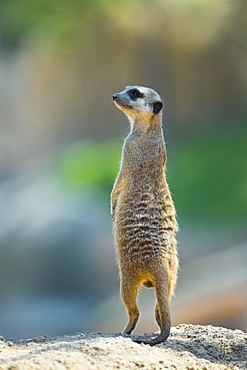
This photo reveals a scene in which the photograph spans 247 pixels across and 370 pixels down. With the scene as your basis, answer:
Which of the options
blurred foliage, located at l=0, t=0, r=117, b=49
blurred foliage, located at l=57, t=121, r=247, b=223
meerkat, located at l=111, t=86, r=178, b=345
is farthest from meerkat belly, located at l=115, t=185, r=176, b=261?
blurred foliage, located at l=0, t=0, r=117, b=49

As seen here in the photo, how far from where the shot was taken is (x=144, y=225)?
7.97 ft

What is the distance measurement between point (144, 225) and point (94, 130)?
19.9ft

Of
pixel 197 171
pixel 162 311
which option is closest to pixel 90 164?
pixel 197 171

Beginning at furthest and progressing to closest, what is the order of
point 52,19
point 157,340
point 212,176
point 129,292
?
point 52,19 < point 212,176 < point 129,292 < point 157,340

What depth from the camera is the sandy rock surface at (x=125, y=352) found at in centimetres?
200

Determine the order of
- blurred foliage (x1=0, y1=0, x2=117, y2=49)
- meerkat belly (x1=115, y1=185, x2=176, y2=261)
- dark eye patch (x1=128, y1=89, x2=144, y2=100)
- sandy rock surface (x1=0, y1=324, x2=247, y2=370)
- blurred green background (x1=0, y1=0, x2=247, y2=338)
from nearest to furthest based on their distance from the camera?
sandy rock surface (x1=0, y1=324, x2=247, y2=370), meerkat belly (x1=115, y1=185, x2=176, y2=261), dark eye patch (x1=128, y1=89, x2=144, y2=100), blurred green background (x1=0, y1=0, x2=247, y2=338), blurred foliage (x1=0, y1=0, x2=117, y2=49)

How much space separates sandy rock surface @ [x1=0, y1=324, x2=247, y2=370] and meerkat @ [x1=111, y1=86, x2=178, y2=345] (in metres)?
0.09

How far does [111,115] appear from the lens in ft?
27.8

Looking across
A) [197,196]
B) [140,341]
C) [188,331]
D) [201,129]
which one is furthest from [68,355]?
[201,129]

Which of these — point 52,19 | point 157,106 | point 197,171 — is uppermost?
point 52,19

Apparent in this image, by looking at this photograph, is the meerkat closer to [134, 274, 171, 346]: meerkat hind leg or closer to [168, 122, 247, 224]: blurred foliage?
[134, 274, 171, 346]: meerkat hind leg

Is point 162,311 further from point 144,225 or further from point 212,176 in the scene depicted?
point 212,176

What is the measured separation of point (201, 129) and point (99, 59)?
4.03ft

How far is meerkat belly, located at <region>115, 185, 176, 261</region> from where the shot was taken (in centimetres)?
240
